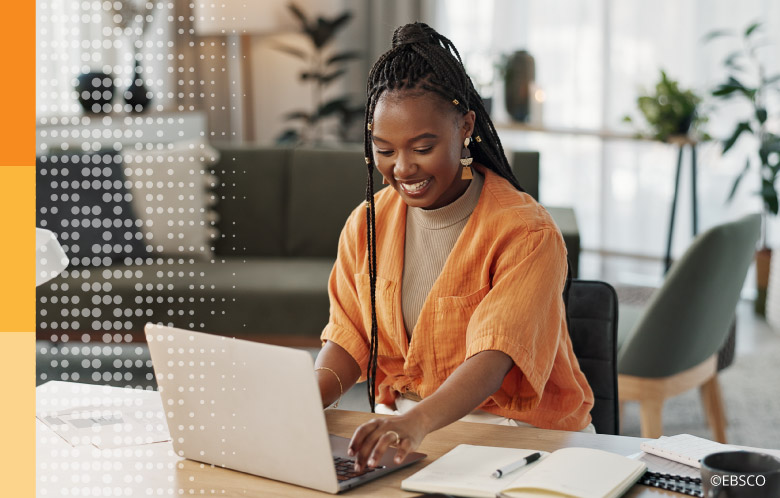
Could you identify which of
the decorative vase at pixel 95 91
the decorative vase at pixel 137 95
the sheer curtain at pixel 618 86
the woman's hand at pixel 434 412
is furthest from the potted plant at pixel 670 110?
the woman's hand at pixel 434 412

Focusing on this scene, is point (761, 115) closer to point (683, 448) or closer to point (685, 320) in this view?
point (685, 320)

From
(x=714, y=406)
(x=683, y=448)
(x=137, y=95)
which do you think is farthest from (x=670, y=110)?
(x=683, y=448)

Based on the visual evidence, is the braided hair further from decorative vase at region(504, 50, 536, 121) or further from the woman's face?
decorative vase at region(504, 50, 536, 121)

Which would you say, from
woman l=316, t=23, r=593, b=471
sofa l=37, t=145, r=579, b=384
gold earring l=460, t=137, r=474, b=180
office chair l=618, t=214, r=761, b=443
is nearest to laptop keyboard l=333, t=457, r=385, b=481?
woman l=316, t=23, r=593, b=471

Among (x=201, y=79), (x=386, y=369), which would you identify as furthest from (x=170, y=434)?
(x=201, y=79)

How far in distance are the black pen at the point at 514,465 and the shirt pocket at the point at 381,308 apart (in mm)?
→ 420

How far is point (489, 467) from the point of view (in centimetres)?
114

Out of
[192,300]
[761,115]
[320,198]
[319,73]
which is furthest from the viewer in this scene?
[319,73]

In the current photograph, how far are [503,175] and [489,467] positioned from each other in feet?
1.84

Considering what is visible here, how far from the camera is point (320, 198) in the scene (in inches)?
140

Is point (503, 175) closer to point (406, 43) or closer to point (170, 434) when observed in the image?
point (406, 43)

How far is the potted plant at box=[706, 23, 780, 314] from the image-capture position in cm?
393

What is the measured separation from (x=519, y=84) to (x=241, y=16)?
1.52 m

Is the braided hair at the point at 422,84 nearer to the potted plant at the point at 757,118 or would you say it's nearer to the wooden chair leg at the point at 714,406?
the wooden chair leg at the point at 714,406
